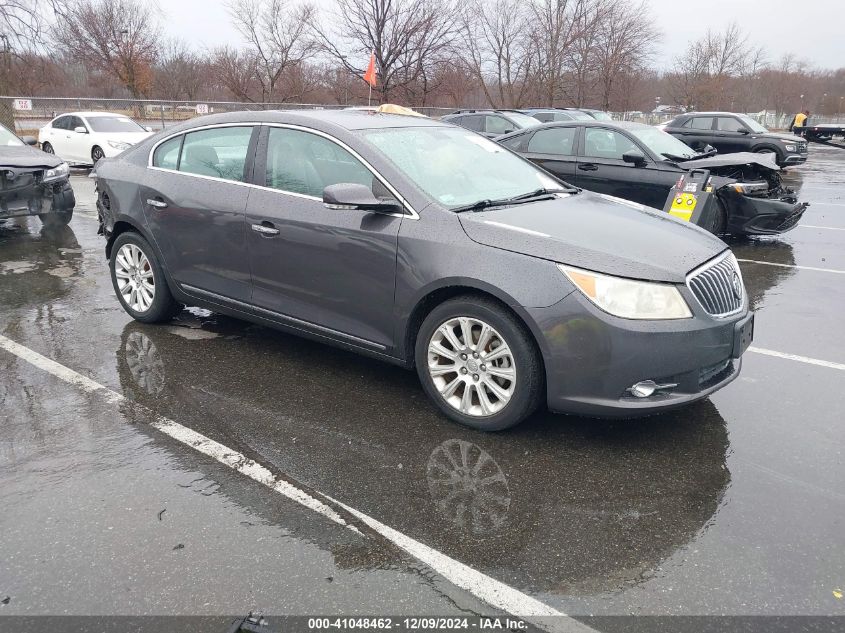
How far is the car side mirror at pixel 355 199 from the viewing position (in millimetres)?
3627

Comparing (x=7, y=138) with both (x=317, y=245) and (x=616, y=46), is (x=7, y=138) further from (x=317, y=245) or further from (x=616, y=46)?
(x=616, y=46)

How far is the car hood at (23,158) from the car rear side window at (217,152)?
15.7ft

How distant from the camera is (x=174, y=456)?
335 centimetres

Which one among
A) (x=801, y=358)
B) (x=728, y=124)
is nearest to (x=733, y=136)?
(x=728, y=124)

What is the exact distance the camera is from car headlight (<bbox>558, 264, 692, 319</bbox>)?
3.17 m

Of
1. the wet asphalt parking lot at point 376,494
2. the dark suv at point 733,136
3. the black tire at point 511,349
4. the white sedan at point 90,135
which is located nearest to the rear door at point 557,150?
the wet asphalt parking lot at point 376,494

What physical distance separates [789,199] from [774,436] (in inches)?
260

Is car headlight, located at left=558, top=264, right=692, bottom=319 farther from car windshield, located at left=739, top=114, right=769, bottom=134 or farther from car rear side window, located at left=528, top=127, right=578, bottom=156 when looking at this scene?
car windshield, located at left=739, top=114, right=769, bottom=134

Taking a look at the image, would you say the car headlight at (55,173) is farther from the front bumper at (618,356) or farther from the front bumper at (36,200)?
the front bumper at (618,356)

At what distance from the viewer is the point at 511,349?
11.1ft

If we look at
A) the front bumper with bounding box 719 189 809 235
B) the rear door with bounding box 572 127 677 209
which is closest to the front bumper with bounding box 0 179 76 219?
the rear door with bounding box 572 127 677 209

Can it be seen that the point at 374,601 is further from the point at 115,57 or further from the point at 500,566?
the point at 115,57

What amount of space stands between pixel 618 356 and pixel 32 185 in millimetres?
8170

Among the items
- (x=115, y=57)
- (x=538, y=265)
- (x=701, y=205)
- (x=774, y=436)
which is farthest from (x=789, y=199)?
(x=115, y=57)
